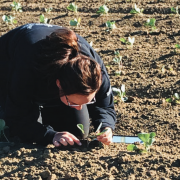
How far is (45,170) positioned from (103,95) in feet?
2.36

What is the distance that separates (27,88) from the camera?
264cm

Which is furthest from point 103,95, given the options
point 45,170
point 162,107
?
point 162,107

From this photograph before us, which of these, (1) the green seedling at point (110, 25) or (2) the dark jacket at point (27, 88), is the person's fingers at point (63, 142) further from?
(1) the green seedling at point (110, 25)

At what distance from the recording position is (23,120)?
281 cm

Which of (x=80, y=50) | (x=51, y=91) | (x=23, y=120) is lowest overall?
(x=23, y=120)

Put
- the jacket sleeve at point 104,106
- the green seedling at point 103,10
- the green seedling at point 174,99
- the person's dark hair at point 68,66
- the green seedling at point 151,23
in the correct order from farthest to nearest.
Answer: the green seedling at point 103,10, the green seedling at point 151,23, the green seedling at point 174,99, the jacket sleeve at point 104,106, the person's dark hair at point 68,66

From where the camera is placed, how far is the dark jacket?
2.58m

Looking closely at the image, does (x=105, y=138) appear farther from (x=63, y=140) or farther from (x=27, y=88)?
(x=27, y=88)

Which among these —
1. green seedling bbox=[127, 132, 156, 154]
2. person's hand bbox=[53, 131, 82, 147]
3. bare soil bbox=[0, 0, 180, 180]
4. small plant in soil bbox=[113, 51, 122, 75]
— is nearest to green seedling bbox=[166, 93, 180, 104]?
bare soil bbox=[0, 0, 180, 180]

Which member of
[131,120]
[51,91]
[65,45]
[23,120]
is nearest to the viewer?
[65,45]

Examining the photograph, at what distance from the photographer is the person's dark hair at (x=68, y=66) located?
2.36 m

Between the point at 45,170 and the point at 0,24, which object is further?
the point at 0,24

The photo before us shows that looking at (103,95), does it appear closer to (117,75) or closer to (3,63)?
(3,63)

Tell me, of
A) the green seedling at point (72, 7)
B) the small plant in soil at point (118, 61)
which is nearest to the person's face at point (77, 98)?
the small plant in soil at point (118, 61)
